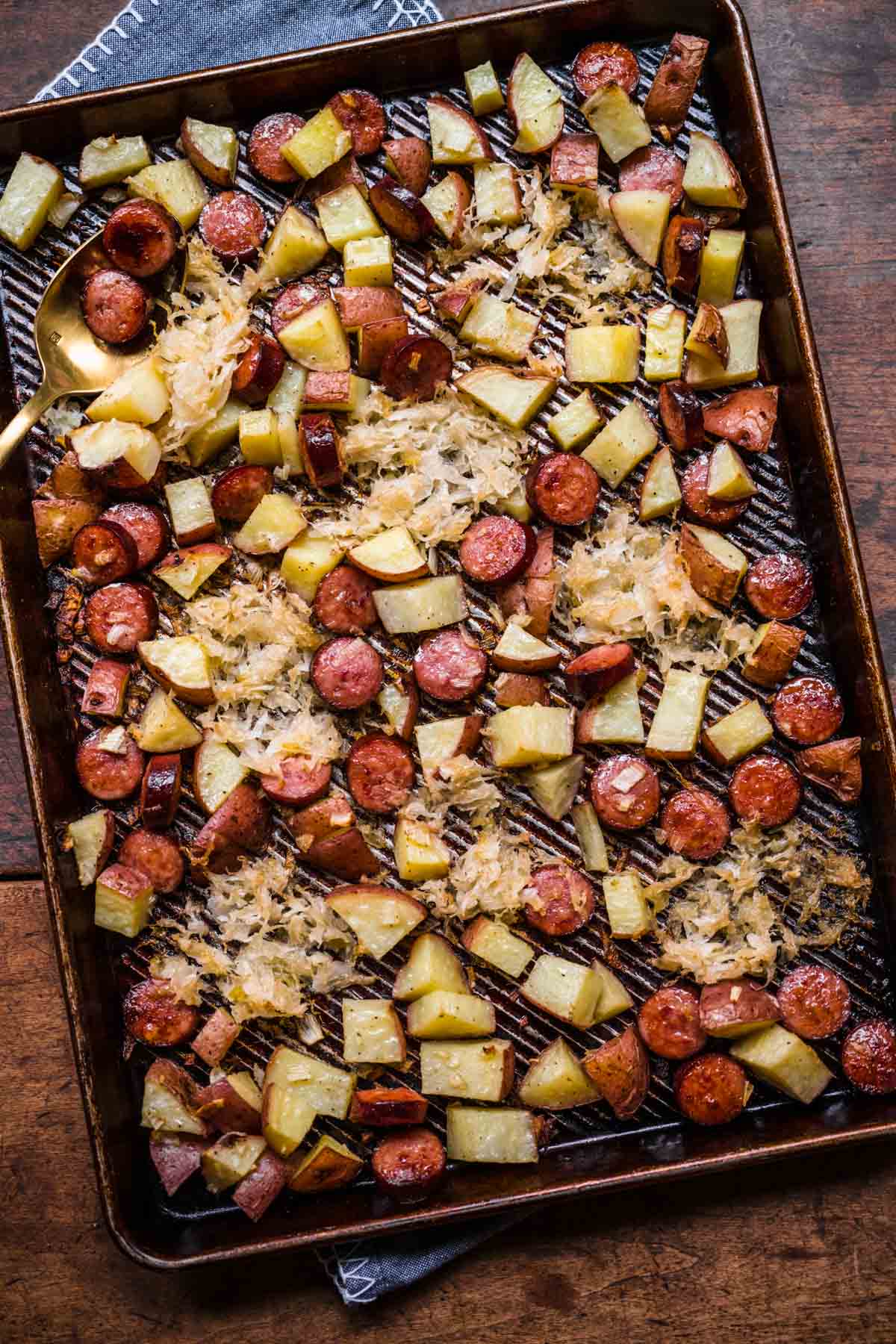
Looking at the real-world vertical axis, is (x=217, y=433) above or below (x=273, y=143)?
below

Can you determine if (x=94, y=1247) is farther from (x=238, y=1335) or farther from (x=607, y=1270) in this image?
(x=607, y=1270)

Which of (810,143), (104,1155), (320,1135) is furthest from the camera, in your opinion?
(810,143)

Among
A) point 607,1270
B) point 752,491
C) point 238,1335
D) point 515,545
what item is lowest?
point 607,1270

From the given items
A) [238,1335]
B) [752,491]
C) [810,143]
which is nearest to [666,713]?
[752,491]

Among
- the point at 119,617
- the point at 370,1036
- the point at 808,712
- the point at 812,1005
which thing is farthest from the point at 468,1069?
the point at 119,617

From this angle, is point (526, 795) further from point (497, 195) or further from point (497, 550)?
point (497, 195)
